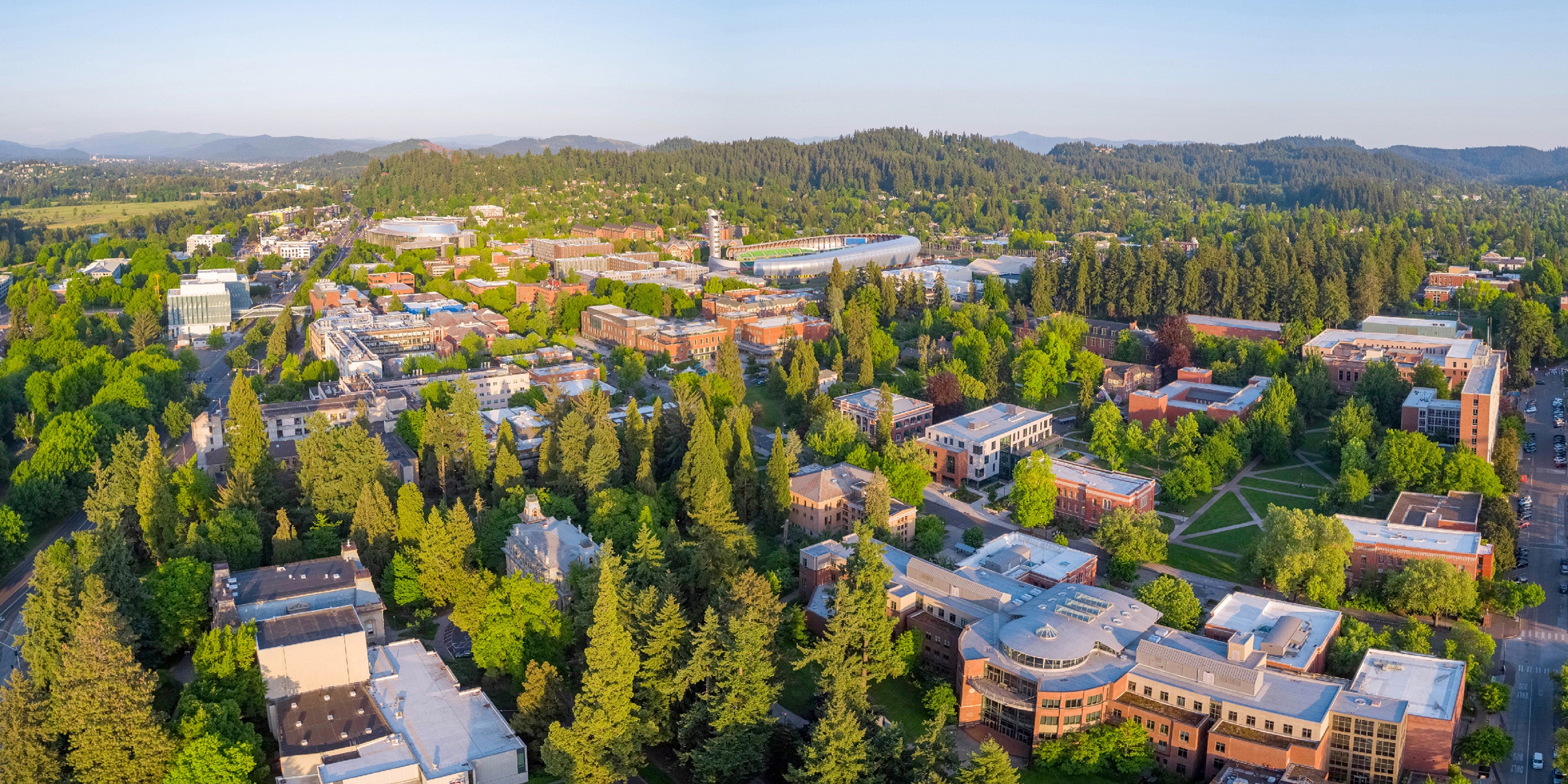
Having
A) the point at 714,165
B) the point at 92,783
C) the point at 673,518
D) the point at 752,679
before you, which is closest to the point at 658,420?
the point at 673,518

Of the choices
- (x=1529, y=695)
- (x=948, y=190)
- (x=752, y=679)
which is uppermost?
(x=948, y=190)

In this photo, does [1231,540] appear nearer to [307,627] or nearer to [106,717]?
[307,627]

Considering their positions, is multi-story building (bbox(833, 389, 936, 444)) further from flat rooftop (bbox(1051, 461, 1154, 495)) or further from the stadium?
the stadium

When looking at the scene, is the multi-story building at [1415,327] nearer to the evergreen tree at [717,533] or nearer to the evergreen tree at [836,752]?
the evergreen tree at [717,533]

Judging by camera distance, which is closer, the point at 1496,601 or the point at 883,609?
the point at 883,609

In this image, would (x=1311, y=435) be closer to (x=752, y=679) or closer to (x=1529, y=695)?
(x=1529, y=695)

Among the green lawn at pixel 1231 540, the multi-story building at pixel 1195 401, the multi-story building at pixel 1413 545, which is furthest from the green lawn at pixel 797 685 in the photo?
the multi-story building at pixel 1195 401
